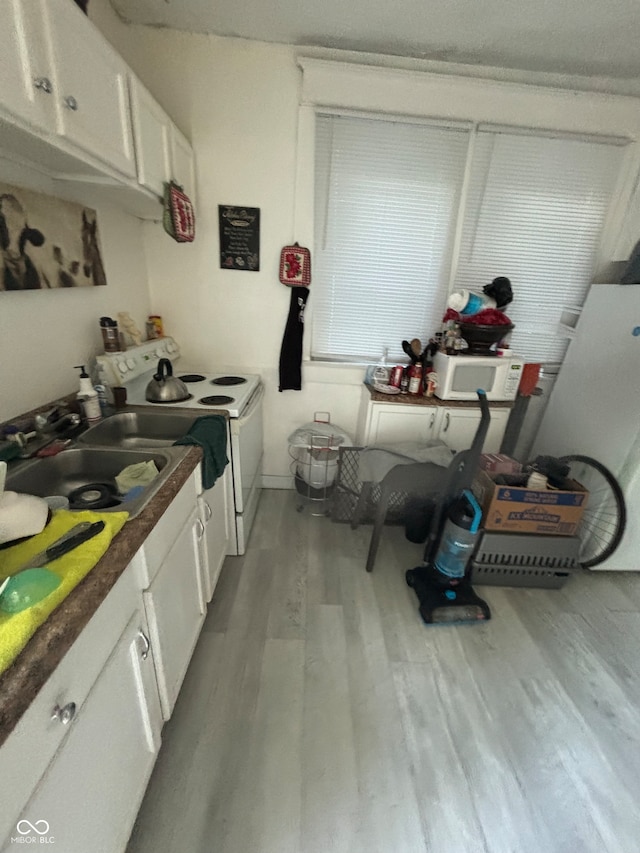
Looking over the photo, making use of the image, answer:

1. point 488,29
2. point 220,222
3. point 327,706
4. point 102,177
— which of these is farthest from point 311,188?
point 327,706

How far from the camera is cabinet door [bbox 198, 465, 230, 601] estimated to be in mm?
1489

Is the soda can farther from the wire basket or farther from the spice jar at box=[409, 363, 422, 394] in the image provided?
the wire basket

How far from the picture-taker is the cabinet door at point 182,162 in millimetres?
1807

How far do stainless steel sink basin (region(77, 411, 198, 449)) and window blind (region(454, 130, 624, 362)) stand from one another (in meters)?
1.96

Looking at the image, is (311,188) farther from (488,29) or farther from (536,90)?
(536,90)

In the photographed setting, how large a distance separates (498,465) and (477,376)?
558 mm

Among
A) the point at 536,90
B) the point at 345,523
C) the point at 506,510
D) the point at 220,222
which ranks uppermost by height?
the point at 536,90

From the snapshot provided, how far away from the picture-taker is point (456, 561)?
178cm

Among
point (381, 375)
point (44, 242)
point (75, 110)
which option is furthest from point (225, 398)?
point (75, 110)

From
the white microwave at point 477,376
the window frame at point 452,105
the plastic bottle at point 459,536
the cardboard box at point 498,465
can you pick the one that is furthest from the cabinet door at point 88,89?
the cardboard box at point 498,465

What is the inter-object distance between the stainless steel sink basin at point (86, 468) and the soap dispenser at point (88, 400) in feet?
0.80

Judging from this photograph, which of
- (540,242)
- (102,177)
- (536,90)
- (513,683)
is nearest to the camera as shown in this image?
(102,177)

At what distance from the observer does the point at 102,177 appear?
1360 mm

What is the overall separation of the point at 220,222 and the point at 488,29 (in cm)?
161
